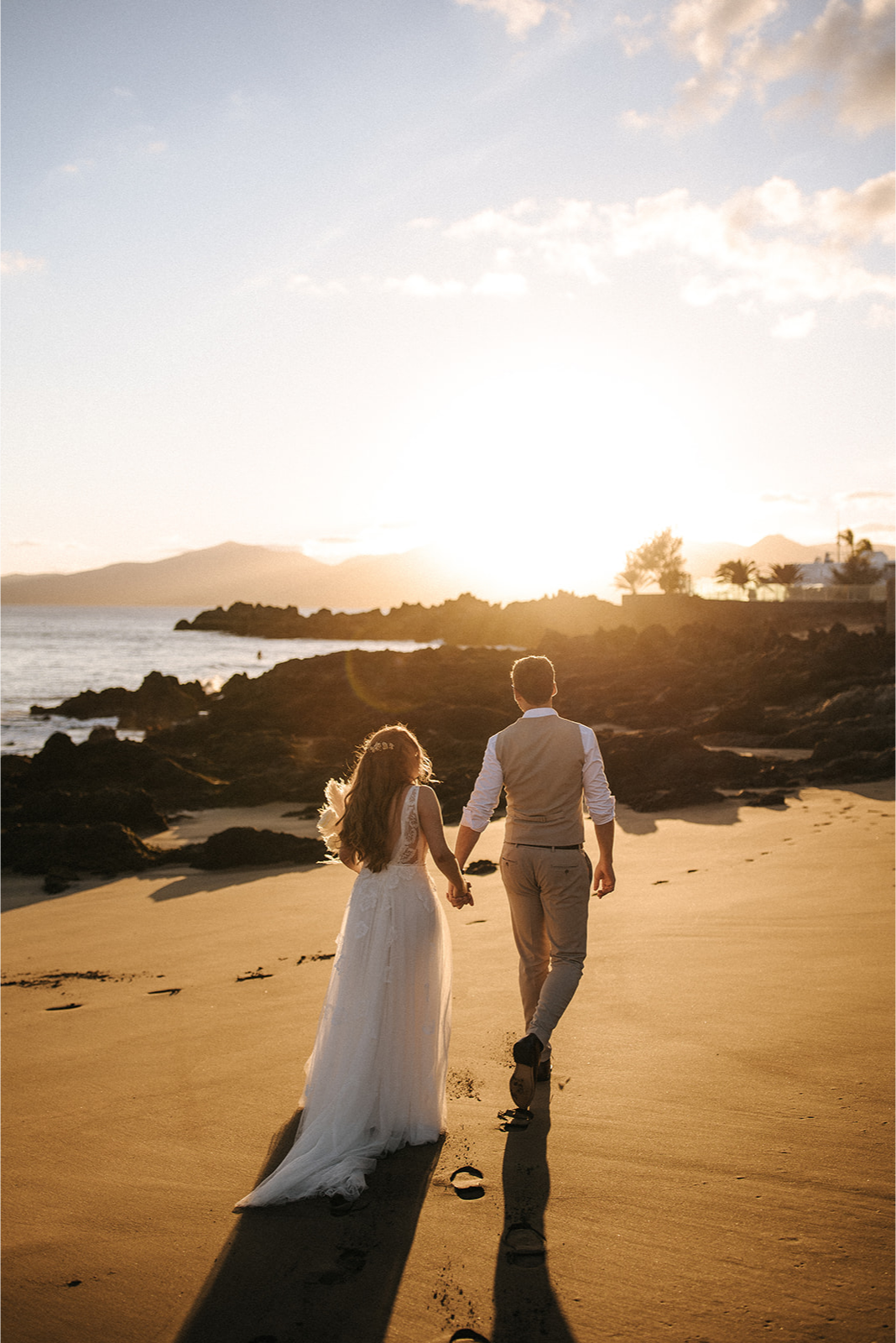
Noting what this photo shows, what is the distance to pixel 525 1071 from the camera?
133 inches

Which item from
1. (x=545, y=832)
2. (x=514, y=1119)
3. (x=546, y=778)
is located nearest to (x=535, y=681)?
(x=546, y=778)

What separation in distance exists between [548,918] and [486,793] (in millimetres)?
618

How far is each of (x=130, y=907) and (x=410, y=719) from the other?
10.8 metres

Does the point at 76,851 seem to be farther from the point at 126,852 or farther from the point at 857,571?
the point at 857,571

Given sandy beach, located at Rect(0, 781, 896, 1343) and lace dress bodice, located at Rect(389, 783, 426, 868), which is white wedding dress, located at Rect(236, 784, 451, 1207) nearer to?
lace dress bodice, located at Rect(389, 783, 426, 868)

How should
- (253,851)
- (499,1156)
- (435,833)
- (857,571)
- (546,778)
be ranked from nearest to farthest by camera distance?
(499,1156)
(435,833)
(546,778)
(253,851)
(857,571)

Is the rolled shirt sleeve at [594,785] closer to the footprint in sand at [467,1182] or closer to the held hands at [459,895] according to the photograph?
the held hands at [459,895]

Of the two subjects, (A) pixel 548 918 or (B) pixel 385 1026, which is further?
(A) pixel 548 918

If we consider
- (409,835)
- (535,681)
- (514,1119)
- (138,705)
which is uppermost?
(535,681)

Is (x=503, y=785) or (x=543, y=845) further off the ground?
(x=503, y=785)

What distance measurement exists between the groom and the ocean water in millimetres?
21908

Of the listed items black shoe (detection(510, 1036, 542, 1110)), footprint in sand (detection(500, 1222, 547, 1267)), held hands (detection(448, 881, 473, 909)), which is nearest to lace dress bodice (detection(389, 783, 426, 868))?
held hands (detection(448, 881, 473, 909))

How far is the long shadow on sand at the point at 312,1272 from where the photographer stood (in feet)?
7.58

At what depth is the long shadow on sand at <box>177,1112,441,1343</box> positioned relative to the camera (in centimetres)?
231
